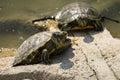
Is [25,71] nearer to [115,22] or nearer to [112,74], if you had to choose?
[112,74]

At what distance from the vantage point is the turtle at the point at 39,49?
525cm

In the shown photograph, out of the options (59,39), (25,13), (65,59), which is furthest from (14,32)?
(65,59)

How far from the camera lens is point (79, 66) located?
5.04 m

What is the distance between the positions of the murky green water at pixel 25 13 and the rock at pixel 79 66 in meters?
1.37

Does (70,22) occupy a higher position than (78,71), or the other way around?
(70,22)

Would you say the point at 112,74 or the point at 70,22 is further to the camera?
the point at 70,22

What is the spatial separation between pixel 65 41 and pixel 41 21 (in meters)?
2.14

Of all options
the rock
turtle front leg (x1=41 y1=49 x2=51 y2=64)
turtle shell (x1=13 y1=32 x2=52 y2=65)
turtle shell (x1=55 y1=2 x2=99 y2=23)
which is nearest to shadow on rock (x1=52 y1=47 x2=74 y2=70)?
the rock

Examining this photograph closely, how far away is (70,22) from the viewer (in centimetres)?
654

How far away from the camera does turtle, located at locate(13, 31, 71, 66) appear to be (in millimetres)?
5254

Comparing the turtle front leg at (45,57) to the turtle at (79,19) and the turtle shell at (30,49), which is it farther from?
the turtle at (79,19)

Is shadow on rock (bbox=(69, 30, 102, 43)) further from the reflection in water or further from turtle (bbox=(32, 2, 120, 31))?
the reflection in water

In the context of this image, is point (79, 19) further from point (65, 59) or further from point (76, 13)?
point (65, 59)

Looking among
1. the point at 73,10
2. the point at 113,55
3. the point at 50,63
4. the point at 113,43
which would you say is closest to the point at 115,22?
the point at 73,10
